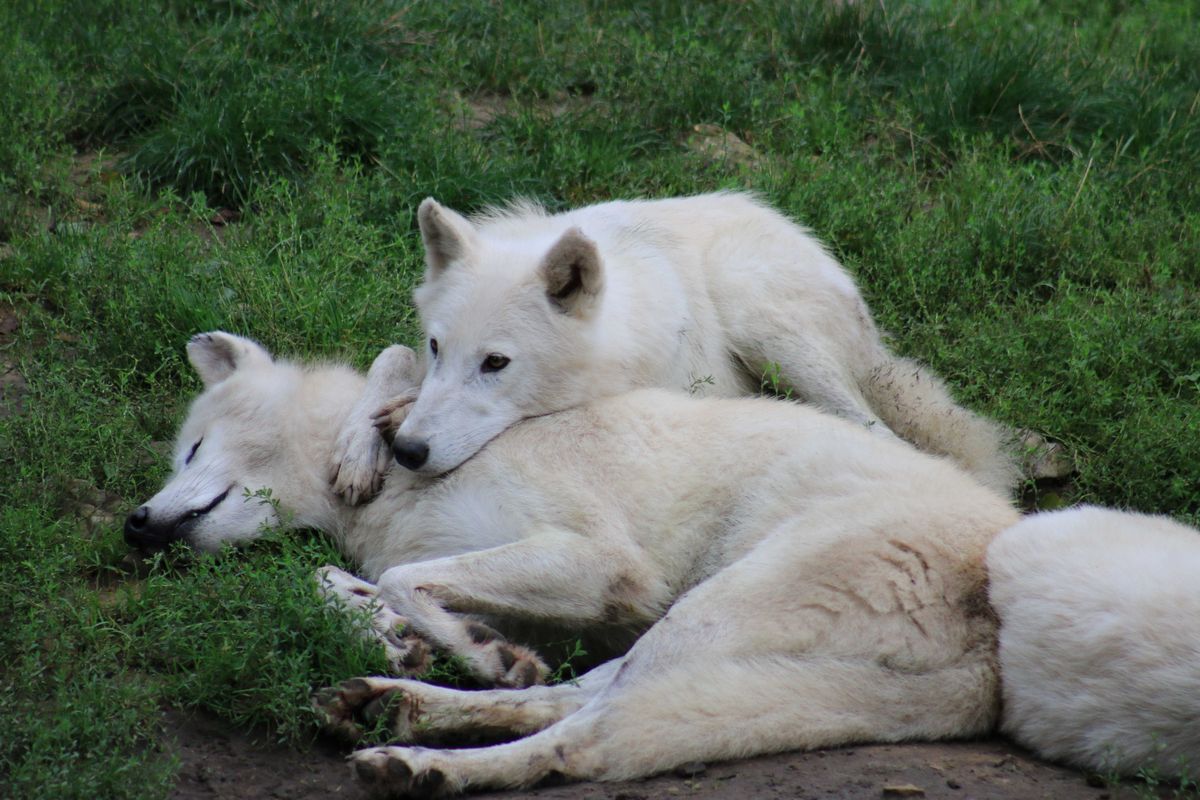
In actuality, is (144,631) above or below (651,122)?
below

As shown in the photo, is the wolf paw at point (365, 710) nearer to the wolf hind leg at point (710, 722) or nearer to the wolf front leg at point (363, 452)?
the wolf hind leg at point (710, 722)

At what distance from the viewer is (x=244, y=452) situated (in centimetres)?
489

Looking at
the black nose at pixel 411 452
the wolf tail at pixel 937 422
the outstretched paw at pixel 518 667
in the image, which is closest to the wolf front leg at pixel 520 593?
the outstretched paw at pixel 518 667

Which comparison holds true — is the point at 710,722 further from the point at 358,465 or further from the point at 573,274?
the point at 573,274

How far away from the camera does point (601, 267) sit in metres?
5.18

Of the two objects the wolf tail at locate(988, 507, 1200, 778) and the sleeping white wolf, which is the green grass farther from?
the wolf tail at locate(988, 507, 1200, 778)

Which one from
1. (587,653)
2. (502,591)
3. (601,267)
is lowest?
(587,653)

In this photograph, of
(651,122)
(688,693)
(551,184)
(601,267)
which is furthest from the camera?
(651,122)

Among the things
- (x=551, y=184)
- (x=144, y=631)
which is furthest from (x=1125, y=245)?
(x=144, y=631)

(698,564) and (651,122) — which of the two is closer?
(698,564)

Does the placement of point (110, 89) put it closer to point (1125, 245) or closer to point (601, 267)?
point (601, 267)

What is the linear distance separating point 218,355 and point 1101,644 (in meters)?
3.57

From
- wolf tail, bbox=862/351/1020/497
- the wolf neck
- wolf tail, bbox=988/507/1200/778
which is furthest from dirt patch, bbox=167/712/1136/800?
wolf tail, bbox=862/351/1020/497

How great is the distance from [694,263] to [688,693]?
2715 mm
